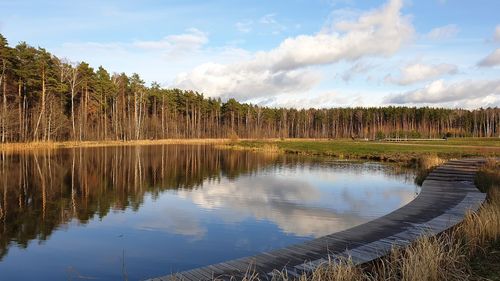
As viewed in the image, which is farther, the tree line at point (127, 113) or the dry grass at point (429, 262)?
the tree line at point (127, 113)

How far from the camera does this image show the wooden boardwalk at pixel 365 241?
26.1ft

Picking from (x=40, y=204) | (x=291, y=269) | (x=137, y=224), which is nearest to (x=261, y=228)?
(x=137, y=224)

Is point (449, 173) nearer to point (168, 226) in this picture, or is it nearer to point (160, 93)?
point (168, 226)

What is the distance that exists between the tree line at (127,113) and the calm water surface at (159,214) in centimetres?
2957

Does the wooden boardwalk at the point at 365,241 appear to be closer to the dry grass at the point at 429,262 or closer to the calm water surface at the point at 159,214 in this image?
the dry grass at the point at 429,262

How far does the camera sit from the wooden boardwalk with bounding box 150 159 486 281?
7.96 meters

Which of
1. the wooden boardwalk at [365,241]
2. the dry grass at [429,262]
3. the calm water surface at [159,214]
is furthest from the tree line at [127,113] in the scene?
the dry grass at [429,262]

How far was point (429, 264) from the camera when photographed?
7.20 meters

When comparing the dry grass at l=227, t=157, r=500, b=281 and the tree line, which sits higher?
the tree line

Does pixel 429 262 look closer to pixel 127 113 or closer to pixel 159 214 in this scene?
pixel 159 214

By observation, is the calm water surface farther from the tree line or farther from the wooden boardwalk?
the tree line

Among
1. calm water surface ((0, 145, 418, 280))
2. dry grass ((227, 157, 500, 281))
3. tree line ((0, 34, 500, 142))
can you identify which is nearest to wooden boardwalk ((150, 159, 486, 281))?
dry grass ((227, 157, 500, 281))

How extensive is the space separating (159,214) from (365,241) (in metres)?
8.32

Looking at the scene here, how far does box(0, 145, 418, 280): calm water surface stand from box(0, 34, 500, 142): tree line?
29.6 meters
